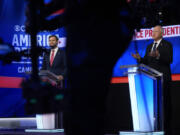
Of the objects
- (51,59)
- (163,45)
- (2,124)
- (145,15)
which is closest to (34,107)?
(145,15)

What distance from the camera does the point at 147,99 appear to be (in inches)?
241

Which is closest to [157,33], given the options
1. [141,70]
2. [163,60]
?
[163,60]

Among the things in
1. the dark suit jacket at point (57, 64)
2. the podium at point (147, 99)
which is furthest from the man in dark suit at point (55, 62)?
the podium at point (147, 99)

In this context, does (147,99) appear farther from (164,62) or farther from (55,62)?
(55,62)

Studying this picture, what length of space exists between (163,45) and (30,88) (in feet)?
16.7

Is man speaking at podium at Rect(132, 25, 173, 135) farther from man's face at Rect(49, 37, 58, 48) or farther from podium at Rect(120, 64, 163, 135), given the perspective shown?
man's face at Rect(49, 37, 58, 48)

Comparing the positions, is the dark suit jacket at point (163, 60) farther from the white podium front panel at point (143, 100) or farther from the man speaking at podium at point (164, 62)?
the white podium front panel at point (143, 100)

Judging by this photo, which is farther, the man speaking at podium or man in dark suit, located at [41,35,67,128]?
man in dark suit, located at [41,35,67,128]

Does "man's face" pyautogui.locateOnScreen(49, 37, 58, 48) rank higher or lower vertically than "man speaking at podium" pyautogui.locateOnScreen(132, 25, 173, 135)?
higher

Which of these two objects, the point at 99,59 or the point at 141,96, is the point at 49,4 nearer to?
the point at 99,59

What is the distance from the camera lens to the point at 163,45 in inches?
259

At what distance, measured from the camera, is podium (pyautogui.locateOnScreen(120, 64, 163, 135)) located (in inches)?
240

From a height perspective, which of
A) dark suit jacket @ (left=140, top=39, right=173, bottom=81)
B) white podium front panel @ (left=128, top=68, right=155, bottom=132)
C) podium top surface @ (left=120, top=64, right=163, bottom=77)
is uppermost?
dark suit jacket @ (left=140, top=39, right=173, bottom=81)

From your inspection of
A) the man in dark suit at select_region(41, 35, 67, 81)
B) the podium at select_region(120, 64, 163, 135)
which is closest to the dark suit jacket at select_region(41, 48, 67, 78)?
the man in dark suit at select_region(41, 35, 67, 81)
